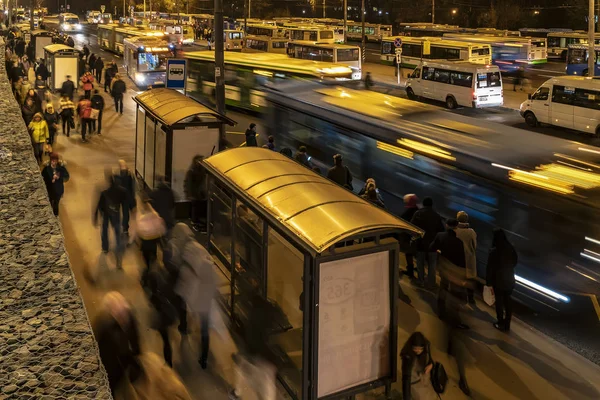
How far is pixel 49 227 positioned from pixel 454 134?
7157 millimetres

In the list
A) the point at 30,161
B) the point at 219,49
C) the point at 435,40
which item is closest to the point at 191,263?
the point at 30,161

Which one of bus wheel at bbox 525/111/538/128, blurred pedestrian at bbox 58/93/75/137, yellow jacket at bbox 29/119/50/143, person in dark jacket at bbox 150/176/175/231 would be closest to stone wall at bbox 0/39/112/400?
person in dark jacket at bbox 150/176/175/231

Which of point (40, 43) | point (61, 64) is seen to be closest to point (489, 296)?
point (61, 64)

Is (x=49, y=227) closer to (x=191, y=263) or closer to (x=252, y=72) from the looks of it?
(x=191, y=263)

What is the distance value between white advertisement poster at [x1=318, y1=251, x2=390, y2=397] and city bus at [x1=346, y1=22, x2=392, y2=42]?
60.8m

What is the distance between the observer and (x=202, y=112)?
1294 centimetres

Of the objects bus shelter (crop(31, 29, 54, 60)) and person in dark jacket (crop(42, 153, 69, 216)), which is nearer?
person in dark jacket (crop(42, 153, 69, 216))

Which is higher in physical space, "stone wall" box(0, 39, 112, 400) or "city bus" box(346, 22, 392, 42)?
"city bus" box(346, 22, 392, 42)

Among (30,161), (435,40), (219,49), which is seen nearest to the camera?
(30,161)

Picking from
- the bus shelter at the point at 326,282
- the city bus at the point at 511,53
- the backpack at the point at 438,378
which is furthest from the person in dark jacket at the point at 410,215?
the city bus at the point at 511,53

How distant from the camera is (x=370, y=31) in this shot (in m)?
67.8

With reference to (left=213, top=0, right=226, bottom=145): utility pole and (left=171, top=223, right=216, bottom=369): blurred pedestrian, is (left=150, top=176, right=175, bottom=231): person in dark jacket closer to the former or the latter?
(left=171, top=223, right=216, bottom=369): blurred pedestrian

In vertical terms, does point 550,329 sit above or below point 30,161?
below

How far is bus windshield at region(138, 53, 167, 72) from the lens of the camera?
33.5 metres
